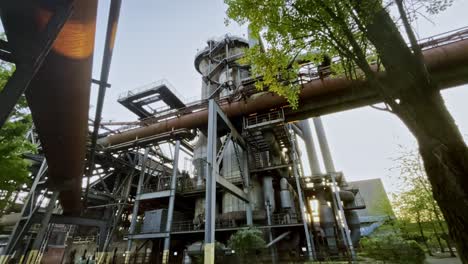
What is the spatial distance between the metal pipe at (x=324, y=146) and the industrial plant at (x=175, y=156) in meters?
0.16

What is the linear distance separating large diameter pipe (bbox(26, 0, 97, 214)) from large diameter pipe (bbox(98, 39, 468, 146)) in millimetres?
8830

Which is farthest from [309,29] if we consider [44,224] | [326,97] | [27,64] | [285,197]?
[44,224]

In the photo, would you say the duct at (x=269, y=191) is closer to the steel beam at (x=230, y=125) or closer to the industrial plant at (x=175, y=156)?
the industrial plant at (x=175, y=156)

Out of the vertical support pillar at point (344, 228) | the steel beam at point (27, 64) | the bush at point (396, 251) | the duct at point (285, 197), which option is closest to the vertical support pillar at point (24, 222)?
the steel beam at point (27, 64)

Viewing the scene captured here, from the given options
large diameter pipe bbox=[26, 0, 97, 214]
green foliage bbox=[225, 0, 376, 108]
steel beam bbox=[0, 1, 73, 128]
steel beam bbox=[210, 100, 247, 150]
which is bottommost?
steel beam bbox=[0, 1, 73, 128]

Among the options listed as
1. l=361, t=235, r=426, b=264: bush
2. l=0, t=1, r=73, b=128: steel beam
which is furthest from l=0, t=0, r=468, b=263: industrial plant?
l=361, t=235, r=426, b=264: bush

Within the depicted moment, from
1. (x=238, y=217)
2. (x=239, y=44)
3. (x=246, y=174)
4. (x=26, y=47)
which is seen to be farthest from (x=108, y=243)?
(x=239, y=44)

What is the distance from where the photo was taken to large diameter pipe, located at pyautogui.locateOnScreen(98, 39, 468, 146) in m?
9.95

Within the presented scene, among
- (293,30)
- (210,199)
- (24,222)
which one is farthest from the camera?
(24,222)

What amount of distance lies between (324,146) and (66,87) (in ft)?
81.7

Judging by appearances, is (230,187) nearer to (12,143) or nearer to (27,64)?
(12,143)

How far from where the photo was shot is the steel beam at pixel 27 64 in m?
2.32

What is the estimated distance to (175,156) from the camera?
52.7 feet

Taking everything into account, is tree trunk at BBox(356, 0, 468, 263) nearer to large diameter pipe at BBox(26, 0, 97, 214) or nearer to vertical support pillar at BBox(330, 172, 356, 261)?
large diameter pipe at BBox(26, 0, 97, 214)
